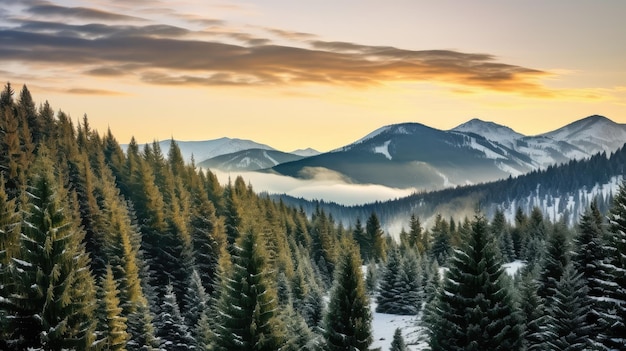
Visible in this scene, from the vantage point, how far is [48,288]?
65.7 feet

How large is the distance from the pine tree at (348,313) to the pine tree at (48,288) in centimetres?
1054

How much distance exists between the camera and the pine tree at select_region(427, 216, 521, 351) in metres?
24.8

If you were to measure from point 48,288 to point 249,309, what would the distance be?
8555 mm

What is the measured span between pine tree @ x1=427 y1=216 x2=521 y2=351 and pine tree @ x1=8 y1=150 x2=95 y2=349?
48.5 feet

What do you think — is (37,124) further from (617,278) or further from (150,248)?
(617,278)

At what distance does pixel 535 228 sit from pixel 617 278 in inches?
3266

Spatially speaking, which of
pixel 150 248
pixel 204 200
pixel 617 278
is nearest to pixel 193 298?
pixel 150 248

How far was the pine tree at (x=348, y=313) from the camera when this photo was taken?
85.8ft

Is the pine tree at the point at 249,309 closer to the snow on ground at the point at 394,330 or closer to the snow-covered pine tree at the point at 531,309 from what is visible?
the snow-covered pine tree at the point at 531,309

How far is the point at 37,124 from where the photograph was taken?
101 m

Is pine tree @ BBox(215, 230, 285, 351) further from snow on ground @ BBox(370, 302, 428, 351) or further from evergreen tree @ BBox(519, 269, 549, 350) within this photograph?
snow on ground @ BBox(370, 302, 428, 351)

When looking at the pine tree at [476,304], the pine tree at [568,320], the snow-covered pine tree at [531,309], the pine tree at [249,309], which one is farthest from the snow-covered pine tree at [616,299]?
the pine tree at [249,309]

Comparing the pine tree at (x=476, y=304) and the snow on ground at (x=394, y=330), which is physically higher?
the pine tree at (x=476, y=304)

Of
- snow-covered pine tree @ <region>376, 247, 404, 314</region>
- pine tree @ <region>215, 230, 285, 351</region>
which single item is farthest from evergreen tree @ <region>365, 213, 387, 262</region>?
pine tree @ <region>215, 230, 285, 351</region>
